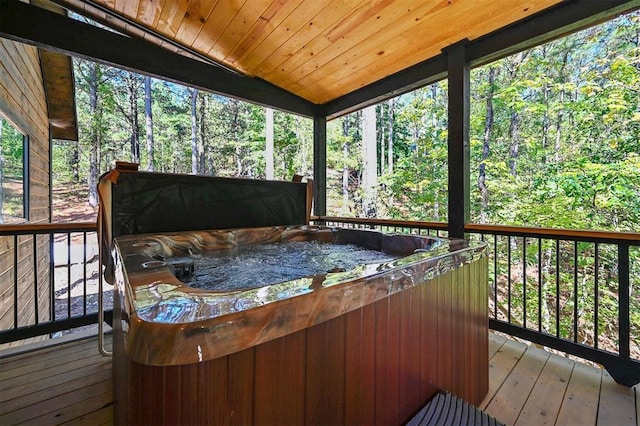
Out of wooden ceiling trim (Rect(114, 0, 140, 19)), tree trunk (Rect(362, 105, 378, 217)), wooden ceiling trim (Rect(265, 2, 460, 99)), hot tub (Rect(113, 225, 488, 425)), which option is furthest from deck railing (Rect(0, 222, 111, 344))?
tree trunk (Rect(362, 105, 378, 217))

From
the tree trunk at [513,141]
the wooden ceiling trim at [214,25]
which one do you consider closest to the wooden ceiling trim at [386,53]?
the wooden ceiling trim at [214,25]

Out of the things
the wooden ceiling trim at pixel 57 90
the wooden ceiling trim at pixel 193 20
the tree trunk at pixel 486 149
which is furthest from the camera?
the tree trunk at pixel 486 149

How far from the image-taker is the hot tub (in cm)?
54

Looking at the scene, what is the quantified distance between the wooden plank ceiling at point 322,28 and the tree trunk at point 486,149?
14.0 ft

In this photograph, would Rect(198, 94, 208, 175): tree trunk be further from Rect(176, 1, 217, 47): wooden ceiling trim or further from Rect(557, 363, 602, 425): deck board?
Rect(557, 363, 602, 425): deck board

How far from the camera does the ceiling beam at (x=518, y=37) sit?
5.94 feet

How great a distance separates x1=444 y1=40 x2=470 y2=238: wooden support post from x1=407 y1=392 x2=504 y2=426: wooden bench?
5.05 ft

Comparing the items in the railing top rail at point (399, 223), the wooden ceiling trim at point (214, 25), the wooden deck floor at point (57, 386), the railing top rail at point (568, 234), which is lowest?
the wooden deck floor at point (57, 386)

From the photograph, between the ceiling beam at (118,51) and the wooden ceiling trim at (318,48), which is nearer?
the ceiling beam at (118,51)

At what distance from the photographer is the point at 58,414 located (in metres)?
→ 1.36

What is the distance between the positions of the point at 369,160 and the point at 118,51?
19.8ft

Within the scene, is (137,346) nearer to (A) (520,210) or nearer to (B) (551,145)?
(A) (520,210)

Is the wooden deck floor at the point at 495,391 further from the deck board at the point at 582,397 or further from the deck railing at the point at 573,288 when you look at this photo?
the deck railing at the point at 573,288

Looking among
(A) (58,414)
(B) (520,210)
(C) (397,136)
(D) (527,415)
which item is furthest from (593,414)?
(C) (397,136)
